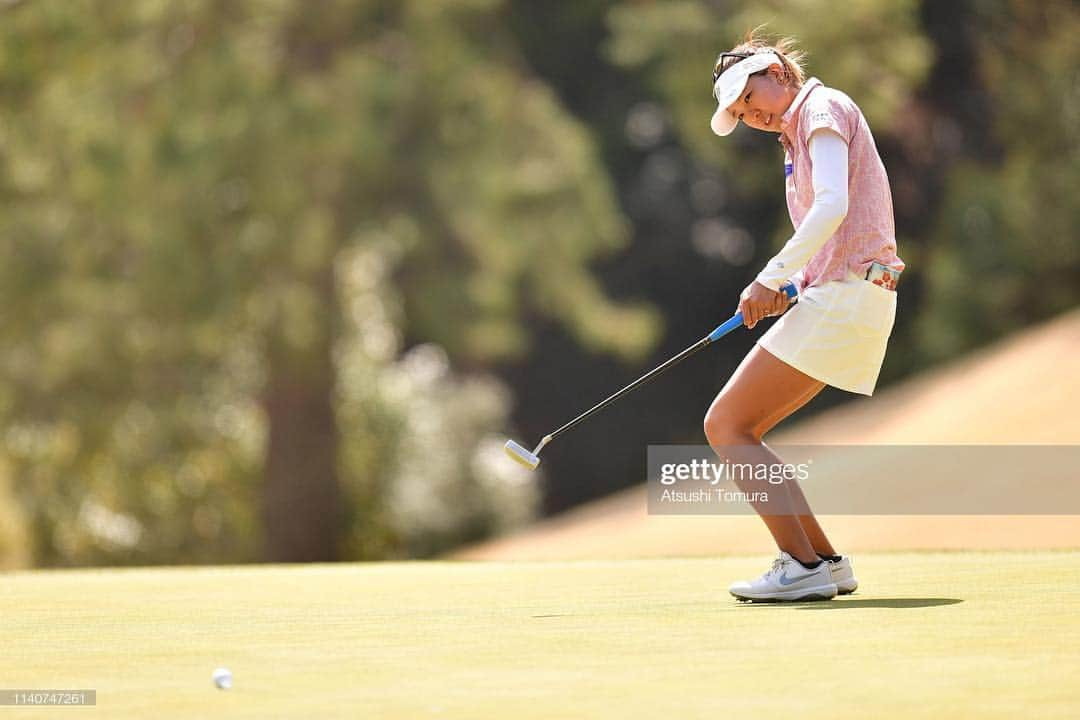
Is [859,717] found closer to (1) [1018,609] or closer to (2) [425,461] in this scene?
(1) [1018,609]

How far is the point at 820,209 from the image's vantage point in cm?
607

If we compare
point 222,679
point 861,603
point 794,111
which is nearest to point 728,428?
point 861,603

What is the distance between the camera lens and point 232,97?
16.4 metres

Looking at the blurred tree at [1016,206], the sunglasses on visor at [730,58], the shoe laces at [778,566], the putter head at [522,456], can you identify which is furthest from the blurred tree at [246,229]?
the shoe laces at [778,566]

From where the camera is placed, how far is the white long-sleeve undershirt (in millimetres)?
6070

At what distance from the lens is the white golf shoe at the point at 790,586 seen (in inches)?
247

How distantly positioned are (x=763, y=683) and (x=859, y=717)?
0.52 metres

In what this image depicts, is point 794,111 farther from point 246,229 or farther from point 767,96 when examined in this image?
point 246,229

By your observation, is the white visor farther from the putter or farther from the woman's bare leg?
the woman's bare leg

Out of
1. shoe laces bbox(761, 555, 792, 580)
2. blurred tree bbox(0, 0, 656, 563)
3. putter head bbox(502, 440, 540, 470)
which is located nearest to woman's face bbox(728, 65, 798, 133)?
shoe laces bbox(761, 555, 792, 580)

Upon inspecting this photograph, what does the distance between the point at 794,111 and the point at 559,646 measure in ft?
7.27

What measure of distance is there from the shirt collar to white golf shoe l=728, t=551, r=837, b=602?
1.49m

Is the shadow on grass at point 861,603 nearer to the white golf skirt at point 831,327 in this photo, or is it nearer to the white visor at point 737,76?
the white golf skirt at point 831,327

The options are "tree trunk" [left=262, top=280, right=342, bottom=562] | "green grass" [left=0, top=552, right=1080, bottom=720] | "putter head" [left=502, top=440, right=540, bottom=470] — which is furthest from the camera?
"tree trunk" [left=262, top=280, right=342, bottom=562]
